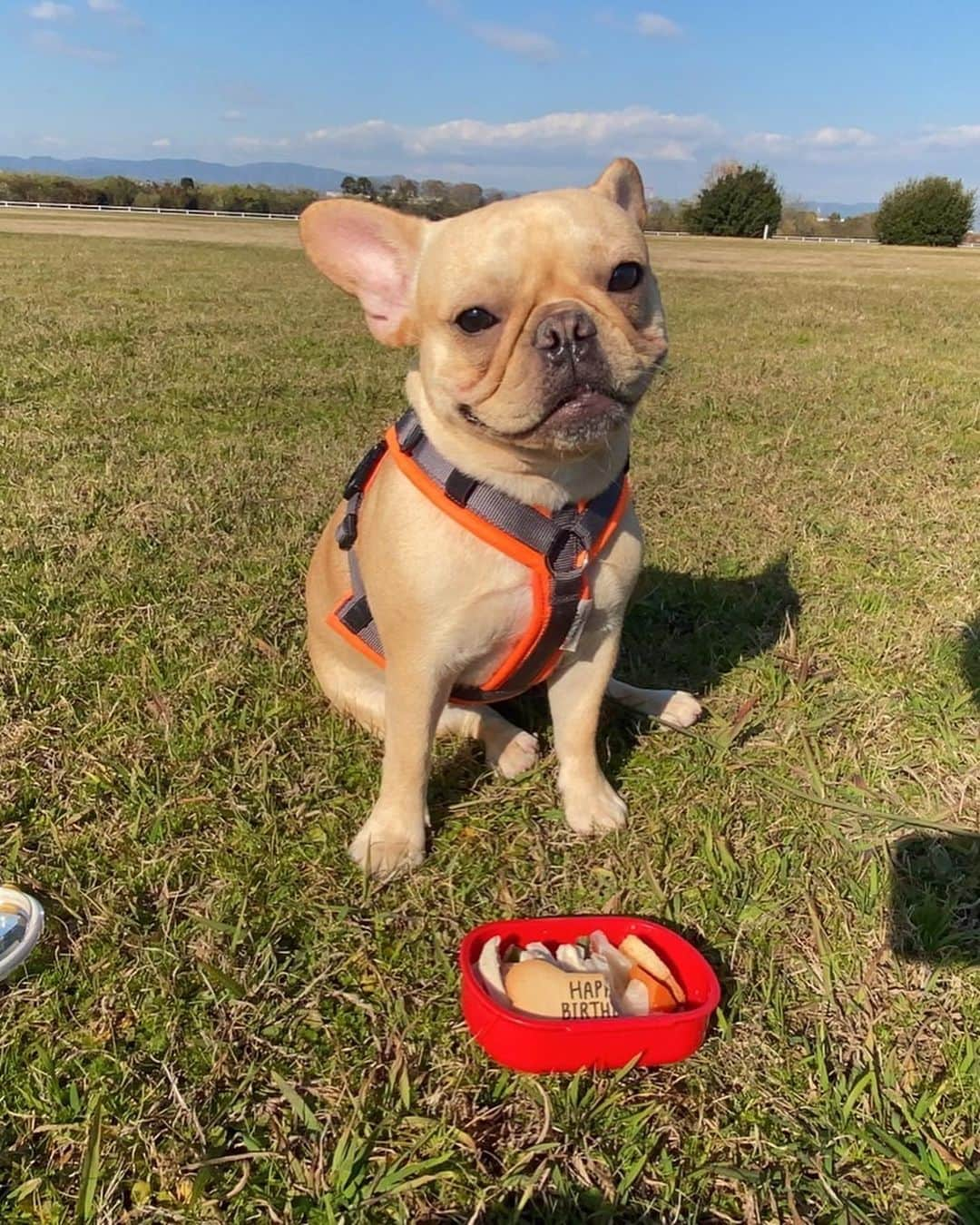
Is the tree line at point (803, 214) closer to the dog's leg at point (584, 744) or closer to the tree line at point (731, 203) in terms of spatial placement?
the tree line at point (731, 203)

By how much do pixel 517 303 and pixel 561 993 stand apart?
1543mm

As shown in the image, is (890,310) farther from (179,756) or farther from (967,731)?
(179,756)

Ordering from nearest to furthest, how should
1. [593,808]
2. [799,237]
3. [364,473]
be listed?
[593,808] < [364,473] < [799,237]

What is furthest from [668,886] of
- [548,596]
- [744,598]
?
[744,598]

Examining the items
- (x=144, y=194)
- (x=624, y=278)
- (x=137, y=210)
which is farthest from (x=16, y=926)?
(x=144, y=194)

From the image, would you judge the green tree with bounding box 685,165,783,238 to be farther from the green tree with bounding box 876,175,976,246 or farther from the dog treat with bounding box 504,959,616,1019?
the dog treat with bounding box 504,959,616,1019

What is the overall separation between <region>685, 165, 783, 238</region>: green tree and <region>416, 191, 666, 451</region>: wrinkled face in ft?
202

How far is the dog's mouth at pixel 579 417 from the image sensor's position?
6.79 feet

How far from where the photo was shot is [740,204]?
56875mm

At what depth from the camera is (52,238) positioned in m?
26.2

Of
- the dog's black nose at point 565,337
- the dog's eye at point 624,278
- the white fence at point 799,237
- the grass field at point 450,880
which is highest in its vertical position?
the white fence at point 799,237

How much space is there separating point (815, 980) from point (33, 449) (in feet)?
17.1

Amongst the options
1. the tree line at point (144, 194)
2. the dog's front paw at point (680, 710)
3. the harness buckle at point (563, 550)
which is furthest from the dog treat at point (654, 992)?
the tree line at point (144, 194)

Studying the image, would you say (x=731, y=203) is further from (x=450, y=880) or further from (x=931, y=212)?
(x=450, y=880)
